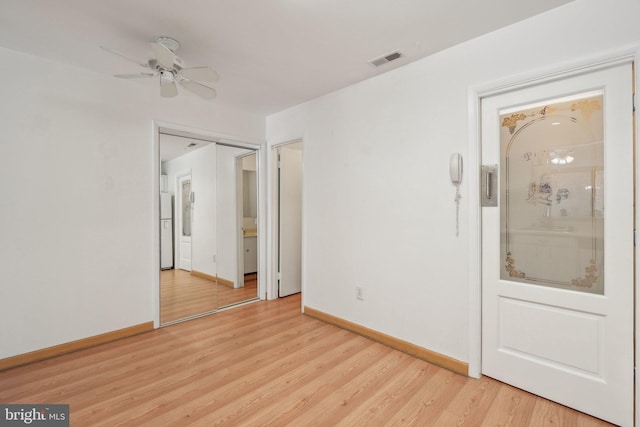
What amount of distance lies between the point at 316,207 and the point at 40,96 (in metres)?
2.77

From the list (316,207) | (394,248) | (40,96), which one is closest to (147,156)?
(40,96)

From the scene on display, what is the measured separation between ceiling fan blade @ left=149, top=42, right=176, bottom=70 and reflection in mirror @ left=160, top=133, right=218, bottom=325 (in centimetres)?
147

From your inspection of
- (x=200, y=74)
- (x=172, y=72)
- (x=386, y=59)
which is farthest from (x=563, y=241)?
(x=172, y=72)

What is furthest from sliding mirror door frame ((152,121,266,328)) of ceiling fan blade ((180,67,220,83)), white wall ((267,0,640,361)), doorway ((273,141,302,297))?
ceiling fan blade ((180,67,220,83))

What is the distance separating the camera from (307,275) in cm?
372

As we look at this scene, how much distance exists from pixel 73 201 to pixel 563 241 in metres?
4.03

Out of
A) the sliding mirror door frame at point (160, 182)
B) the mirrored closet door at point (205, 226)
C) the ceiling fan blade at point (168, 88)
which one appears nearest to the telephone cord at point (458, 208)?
the ceiling fan blade at point (168, 88)

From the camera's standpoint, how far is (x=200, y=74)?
217 centimetres

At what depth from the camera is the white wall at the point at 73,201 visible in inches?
96.7

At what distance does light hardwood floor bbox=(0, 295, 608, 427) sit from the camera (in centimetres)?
185

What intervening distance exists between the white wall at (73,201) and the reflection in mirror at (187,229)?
0.21m

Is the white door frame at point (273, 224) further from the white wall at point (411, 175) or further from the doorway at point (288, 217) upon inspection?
the white wall at point (411, 175)

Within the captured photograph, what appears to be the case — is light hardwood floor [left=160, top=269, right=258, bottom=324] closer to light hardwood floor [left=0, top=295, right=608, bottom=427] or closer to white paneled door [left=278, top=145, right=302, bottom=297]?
light hardwood floor [left=0, top=295, right=608, bottom=427]

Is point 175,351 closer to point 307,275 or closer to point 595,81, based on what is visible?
point 307,275
